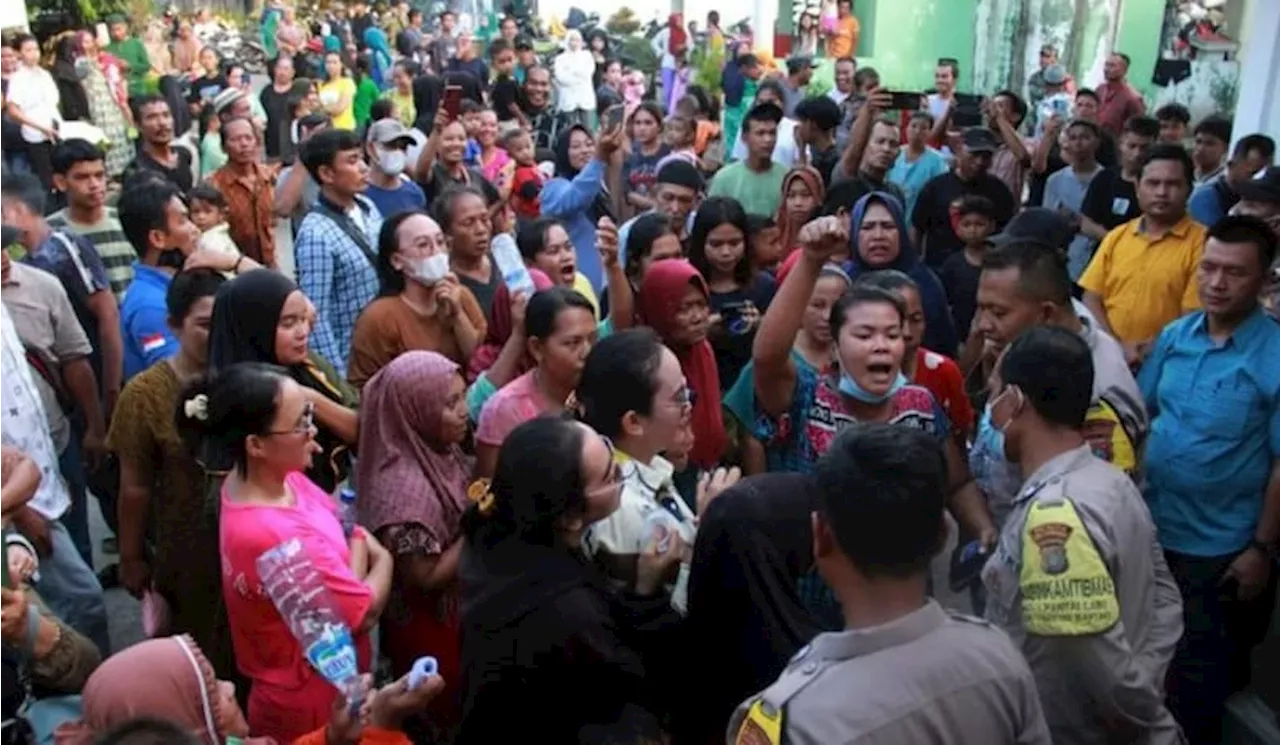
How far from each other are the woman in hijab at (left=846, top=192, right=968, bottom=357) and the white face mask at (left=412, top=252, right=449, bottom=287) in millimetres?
1649

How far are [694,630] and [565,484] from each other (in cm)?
42

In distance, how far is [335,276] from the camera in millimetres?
4598

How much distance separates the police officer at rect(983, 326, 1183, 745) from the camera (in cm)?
224

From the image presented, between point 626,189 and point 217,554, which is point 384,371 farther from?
point 626,189

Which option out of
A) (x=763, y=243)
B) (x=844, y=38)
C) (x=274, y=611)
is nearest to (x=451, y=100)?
(x=763, y=243)

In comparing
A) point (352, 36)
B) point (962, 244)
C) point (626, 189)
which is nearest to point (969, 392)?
point (962, 244)

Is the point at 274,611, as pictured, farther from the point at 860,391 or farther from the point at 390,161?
the point at 390,161

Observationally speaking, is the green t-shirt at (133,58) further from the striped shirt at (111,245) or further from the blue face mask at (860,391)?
the blue face mask at (860,391)

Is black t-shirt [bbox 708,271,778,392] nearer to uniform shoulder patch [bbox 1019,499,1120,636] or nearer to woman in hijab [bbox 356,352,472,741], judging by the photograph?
woman in hijab [bbox 356,352,472,741]

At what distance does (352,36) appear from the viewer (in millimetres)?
18875

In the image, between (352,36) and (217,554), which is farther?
(352,36)

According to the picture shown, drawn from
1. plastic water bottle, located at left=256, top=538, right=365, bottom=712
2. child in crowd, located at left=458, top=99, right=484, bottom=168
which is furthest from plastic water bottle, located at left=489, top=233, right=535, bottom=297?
child in crowd, located at left=458, top=99, right=484, bottom=168

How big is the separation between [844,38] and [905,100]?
9.04 metres

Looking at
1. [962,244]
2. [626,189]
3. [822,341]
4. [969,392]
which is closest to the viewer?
[822,341]
